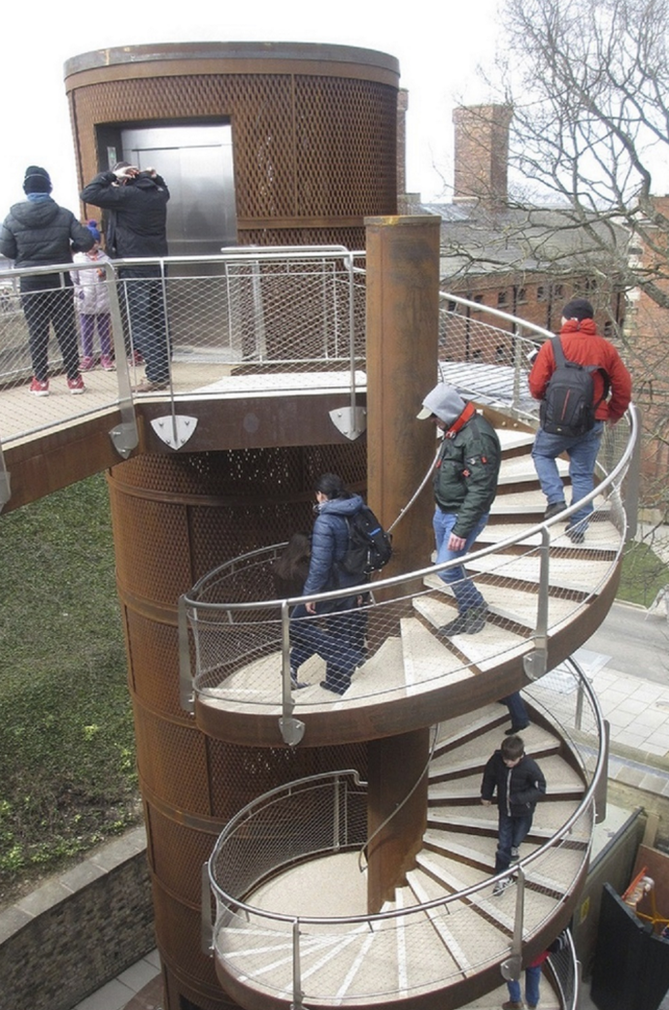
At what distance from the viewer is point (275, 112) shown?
7.80 meters

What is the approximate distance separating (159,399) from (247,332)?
1571 millimetres

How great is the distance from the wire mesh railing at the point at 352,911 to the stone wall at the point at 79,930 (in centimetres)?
342

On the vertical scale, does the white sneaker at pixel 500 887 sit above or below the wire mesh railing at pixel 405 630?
below

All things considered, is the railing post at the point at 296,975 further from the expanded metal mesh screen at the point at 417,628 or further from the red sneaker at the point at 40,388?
the red sneaker at the point at 40,388

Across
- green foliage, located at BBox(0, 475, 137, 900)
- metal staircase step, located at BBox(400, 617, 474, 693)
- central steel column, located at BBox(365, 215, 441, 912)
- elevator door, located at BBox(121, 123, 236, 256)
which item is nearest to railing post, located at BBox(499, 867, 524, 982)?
central steel column, located at BBox(365, 215, 441, 912)

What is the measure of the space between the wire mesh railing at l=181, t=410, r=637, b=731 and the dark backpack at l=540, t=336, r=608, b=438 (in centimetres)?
43

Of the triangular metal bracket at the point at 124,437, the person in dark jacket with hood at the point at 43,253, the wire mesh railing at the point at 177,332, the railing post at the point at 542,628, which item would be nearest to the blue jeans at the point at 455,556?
the railing post at the point at 542,628

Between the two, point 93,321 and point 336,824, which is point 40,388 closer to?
point 93,321

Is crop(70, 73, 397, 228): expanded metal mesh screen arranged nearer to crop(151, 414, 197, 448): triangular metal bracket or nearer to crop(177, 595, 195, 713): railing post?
crop(151, 414, 197, 448): triangular metal bracket

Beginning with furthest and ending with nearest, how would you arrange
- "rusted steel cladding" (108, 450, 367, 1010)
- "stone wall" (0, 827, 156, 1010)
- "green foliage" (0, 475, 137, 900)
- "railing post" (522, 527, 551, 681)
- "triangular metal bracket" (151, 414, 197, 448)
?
1. "green foliage" (0, 475, 137, 900)
2. "stone wall" (0, 827, 156, 1010)
3. "rusted steel cladding" (108, 450, 367, 1010)
4. "triangular metal bracket" (151, 414, 197, 448)
5. "railing post" (522, 527, 551, 681)

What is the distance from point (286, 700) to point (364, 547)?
120 cm

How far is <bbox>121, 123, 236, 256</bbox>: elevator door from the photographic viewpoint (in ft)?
27.6

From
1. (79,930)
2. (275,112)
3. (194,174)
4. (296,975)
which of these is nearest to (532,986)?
(296,975)

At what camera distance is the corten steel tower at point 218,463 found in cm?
776
